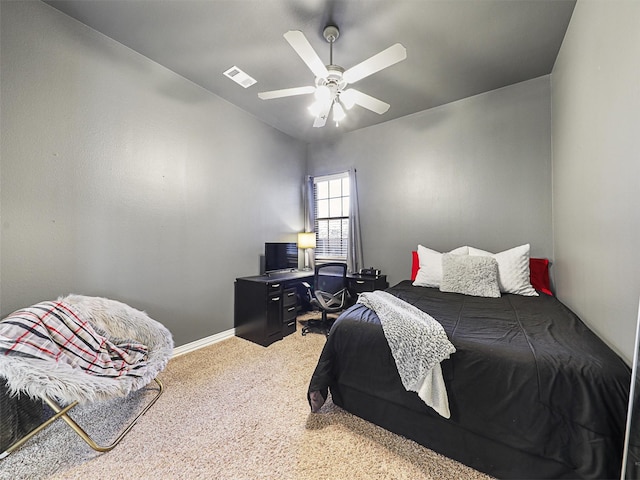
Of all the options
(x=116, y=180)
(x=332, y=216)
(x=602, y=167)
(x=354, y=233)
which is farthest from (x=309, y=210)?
(x=602, y=167)

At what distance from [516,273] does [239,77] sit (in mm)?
3359

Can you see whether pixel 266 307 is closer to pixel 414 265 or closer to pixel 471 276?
pixel 414 265

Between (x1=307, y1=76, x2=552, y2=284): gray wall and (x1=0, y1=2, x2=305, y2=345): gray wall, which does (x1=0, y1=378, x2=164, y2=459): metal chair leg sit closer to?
(x1=0, y1=2, x2=305, y2=345): gray wall

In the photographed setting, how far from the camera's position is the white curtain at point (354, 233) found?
12.1 feet

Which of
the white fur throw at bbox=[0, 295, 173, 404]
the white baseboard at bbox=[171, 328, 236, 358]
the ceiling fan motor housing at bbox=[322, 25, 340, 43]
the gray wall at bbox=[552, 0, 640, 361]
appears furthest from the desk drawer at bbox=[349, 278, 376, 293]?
the ceiling fan motor housing at bbox=[322, 25, 340, 43]

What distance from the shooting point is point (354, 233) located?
3727 mm

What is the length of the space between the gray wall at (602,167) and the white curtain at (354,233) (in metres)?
2.18

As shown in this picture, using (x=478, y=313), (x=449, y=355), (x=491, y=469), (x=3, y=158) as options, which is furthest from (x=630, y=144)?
(x=3, y=158)

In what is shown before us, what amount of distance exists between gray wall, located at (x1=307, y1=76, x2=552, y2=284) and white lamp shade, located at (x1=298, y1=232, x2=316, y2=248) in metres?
0.80

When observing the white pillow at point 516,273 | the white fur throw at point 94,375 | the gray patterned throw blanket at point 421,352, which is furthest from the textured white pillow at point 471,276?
the white fur throw at point 94,375

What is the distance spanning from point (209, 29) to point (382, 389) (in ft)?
9.60

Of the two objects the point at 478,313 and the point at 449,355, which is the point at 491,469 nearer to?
the point at 449,355

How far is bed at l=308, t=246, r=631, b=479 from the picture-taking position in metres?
0.96

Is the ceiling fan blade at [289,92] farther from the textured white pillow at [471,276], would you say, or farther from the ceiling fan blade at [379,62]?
the textured white pillow at [471,276]
